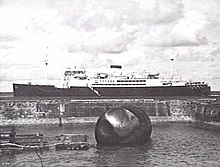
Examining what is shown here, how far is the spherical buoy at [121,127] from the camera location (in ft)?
80.3

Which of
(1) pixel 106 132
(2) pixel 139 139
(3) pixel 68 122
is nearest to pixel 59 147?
(1) pixel 106 132

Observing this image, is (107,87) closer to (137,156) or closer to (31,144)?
(31,144)

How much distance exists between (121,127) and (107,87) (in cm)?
4891

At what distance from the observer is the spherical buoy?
80.3 feet

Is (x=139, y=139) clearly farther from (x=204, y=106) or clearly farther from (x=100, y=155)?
(x=204, y=106)

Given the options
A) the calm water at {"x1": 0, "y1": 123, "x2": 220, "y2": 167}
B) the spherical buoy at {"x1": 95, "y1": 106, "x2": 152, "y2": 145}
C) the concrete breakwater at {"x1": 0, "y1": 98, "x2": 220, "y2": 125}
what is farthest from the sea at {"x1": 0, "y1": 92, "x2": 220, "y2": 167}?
the concrete breakwater at {"x1": 0, "y1": 98, "x2": 220, "y2": 125}

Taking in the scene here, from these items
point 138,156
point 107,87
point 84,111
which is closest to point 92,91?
point 107,87

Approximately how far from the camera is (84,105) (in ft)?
149

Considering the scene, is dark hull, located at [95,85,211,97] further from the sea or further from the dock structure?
the dock structure

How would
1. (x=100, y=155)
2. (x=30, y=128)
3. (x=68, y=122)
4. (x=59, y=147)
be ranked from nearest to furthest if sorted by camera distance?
(x=100, y=155), (x=59, y=147), (x=30, y=128), (x=68, y=122)

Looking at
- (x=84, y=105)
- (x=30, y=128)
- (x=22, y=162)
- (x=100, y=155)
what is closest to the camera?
(x=22, y=162)

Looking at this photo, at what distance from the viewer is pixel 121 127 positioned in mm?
24359

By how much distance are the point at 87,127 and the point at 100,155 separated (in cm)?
1702

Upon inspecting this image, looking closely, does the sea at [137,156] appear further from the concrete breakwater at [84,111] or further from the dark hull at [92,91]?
the dark hull at [92,91]
